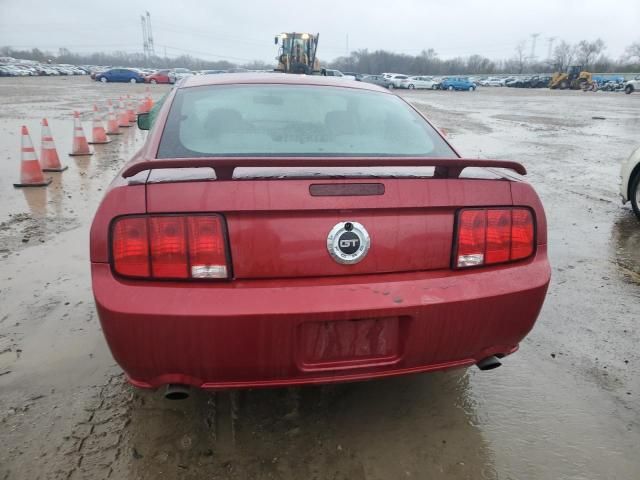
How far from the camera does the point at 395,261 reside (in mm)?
1832

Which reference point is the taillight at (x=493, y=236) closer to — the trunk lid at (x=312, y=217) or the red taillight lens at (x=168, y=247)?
the trunk lid at (x=312, y=217)

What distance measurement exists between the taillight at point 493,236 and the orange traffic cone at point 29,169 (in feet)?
21.0

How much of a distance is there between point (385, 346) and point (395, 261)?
331mm

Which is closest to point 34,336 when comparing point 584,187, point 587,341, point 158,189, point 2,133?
point 158,189

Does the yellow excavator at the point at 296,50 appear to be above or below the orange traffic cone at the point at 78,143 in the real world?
above

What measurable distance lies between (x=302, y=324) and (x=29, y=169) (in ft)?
20.4

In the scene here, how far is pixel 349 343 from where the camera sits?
182cm

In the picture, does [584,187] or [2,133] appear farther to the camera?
[2,133]

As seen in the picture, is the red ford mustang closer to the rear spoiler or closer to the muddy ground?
the rear spoiler

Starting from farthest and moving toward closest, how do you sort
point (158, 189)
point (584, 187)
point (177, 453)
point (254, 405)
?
1. point (584, 187)
2. point (254, 405)
3. point (177, 453)
4. point (158, 189)

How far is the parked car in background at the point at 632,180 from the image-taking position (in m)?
5.35

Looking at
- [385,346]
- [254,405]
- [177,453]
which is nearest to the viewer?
[385,346]

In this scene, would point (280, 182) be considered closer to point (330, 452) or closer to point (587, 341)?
point (330, 452)

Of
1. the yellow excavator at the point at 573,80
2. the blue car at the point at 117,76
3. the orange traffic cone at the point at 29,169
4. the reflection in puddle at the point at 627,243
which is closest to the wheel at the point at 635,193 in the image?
the reflection in puddle at the point at 627,243
